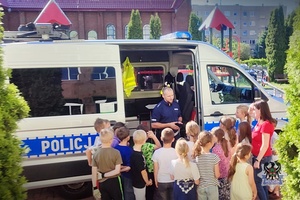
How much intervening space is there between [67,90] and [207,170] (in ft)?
7.45

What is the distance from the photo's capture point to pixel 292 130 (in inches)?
108

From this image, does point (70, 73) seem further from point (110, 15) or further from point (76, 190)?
point (110, 15)

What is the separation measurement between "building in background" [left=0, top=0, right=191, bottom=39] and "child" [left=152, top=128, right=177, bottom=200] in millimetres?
31081

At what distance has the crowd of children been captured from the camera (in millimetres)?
3664

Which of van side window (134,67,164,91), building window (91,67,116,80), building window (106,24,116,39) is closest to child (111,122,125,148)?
building window (91,67,116,80)

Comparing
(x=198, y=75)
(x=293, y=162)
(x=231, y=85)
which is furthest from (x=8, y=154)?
(x=231, y=85)

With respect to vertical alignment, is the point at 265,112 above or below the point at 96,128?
above

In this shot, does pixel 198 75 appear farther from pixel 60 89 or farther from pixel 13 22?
pixel 13 22

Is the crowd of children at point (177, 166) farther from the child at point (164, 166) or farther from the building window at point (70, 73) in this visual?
the building window at point (70, 73)

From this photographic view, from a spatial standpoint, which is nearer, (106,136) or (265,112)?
(106,136)

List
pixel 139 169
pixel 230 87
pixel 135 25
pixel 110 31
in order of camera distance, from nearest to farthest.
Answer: pixel 139 169
pixel 230 87
pixel 135 25
pixel 110 31

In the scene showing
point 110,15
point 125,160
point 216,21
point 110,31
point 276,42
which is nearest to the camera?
point 125,160

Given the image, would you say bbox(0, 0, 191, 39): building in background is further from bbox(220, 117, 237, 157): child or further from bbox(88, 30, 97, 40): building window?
bbox(220, 117, 237, 157): child

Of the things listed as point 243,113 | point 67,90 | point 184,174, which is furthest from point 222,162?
point 67,90
